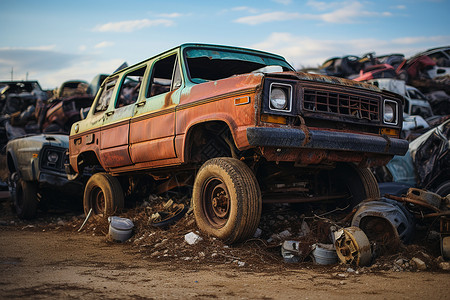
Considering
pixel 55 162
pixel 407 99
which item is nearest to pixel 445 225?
pixel 55 162

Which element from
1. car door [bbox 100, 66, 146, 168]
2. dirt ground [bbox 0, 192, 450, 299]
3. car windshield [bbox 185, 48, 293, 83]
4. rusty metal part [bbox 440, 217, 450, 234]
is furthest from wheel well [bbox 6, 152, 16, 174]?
rusty metal part [bbox 440, 217, 450, 234]

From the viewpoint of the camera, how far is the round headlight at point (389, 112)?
4441mm

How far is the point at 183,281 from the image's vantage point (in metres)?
3.05

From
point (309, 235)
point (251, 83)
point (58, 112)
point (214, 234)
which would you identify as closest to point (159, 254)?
point (214, 234)

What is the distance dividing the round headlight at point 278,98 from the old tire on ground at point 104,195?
9.98 ft

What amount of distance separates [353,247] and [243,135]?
4.02 ft

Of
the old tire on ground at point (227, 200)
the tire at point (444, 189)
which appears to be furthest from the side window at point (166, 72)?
the tire at point (444, 189)

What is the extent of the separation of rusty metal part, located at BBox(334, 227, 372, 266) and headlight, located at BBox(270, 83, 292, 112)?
1.12 metres

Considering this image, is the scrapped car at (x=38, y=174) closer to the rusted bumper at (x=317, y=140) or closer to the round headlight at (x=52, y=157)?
the round headlight at (x=52, y=157)

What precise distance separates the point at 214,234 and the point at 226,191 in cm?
41

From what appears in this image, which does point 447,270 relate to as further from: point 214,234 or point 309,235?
point 214,234

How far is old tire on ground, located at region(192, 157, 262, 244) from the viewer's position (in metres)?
3.80

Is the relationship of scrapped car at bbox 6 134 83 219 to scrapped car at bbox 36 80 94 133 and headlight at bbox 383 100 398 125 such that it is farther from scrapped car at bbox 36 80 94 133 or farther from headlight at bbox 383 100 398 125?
headlight at bbox 383 100 398 125

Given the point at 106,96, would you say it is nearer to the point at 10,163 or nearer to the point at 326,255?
the point at 10,163
